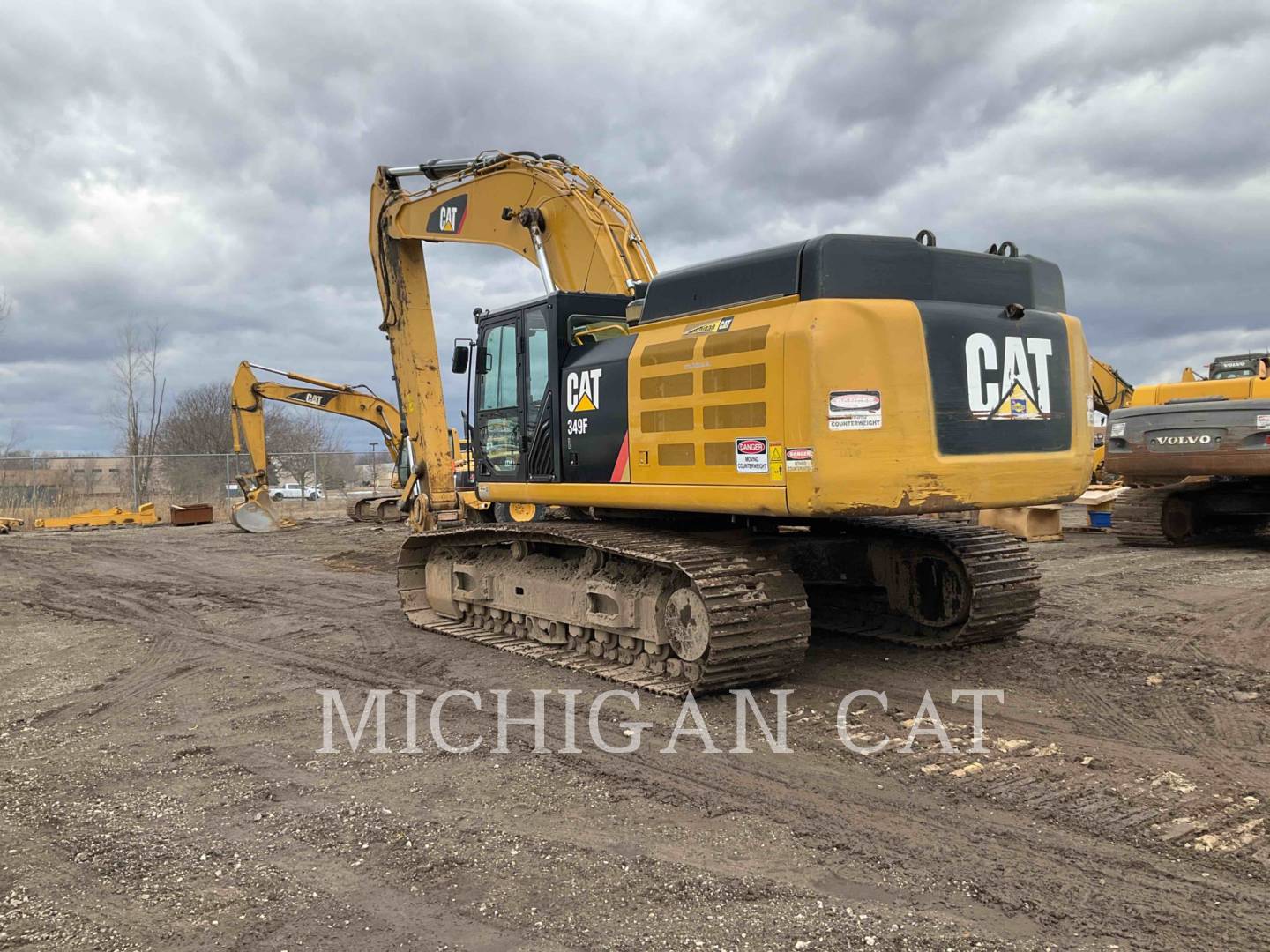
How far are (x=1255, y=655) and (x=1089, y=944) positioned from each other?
4.76 m

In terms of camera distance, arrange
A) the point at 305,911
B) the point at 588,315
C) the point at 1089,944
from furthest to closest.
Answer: the point at 588,315
the point at 305,911
the point at 1089,944

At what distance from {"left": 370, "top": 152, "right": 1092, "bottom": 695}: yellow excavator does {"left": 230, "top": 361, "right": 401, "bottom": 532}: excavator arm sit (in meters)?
12.9

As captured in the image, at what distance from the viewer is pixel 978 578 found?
21.9 feet

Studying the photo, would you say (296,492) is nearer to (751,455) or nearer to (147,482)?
(147,482)

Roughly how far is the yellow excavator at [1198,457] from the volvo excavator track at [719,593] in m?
5.98

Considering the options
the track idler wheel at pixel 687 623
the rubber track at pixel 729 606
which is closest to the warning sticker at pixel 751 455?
the rubber track at pixel 729 606

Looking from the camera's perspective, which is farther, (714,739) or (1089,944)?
(714,739)

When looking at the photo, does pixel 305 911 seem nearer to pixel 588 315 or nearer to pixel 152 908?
pixel 152 908

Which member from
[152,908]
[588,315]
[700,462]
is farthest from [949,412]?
[152,908]

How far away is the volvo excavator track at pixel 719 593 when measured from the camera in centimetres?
574

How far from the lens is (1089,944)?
290cm

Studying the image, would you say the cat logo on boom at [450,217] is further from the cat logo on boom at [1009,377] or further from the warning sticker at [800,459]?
the cat logo on boom at [1009,377]

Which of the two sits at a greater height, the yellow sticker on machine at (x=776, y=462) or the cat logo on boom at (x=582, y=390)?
the cat logo on boom at (x=582, y=390)

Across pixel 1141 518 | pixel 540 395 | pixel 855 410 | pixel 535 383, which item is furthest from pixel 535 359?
pixel 1141 518
